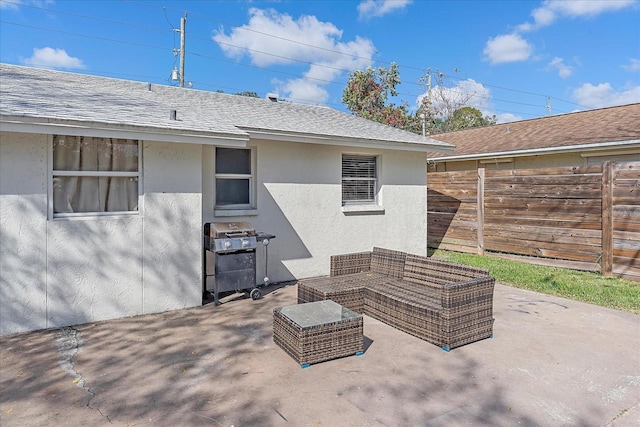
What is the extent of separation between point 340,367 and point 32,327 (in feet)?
13.1

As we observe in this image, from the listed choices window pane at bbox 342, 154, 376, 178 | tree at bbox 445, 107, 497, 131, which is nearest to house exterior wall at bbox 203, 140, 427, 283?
window pane at bbox 342, 154, 376, 178

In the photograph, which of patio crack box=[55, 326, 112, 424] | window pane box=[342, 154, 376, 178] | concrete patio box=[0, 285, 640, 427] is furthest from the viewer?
window pane box=[342, 154, 376, 178]

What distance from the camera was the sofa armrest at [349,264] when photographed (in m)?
6.20

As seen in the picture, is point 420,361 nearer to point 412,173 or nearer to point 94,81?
point 412,173

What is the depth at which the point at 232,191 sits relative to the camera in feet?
23.6

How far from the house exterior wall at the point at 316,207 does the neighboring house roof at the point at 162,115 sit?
429 mm

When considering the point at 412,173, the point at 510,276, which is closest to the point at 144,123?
the point at 412,173

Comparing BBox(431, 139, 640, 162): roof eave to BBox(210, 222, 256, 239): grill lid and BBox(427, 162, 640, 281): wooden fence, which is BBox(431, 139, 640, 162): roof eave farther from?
BBox(210, 222, 256, 239): grill lid

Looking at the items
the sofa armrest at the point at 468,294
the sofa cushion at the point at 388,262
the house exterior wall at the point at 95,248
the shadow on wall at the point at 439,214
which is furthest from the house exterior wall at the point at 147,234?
the shadow on wall at the point at 439,214

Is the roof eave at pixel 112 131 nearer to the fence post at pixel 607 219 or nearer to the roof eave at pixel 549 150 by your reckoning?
the fence post at pixel 607 219

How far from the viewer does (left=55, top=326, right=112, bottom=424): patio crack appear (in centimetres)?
345

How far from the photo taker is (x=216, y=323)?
5277mm

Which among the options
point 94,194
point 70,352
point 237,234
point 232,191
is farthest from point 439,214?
point 70,352

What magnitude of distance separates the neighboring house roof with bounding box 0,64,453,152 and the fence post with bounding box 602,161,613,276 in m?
3.30
